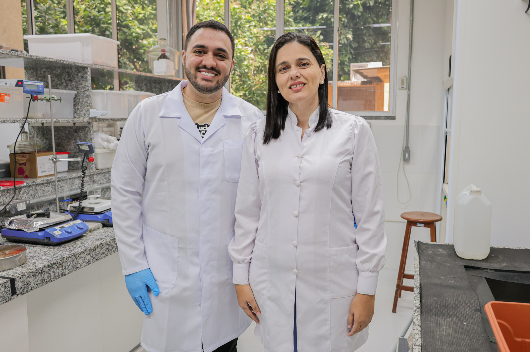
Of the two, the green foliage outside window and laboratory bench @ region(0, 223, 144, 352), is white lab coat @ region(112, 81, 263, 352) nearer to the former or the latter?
laboratory bench @ region(0, 223, 144, 352)

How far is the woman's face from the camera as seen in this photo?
1.30m

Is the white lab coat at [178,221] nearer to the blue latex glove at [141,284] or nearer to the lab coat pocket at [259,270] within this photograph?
the blue latex glove at [141,284]

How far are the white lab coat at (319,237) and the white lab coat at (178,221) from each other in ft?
0.77

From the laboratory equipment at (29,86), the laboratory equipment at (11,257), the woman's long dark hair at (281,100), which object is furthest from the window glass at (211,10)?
the laboratory equipment at (11,257)

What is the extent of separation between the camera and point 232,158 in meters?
1.54

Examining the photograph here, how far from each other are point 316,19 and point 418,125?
1.43 m

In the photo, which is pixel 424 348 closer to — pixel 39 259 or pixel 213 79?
pixel 213 79

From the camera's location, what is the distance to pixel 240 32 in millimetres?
4363

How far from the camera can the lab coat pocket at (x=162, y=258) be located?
1.48 metres

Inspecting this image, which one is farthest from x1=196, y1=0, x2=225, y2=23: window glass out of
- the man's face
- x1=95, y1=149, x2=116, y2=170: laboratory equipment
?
the man's face

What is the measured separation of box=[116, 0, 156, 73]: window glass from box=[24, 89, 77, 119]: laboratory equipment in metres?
2.04

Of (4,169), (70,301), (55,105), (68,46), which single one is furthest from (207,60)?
(4,169)

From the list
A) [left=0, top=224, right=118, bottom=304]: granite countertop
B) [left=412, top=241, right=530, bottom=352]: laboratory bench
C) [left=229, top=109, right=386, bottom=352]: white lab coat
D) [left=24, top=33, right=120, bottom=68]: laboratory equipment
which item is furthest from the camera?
[left=24, top=33, right=120, bottom=68]: laboratory equipment

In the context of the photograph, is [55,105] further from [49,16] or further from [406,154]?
Answer: [406,154]
